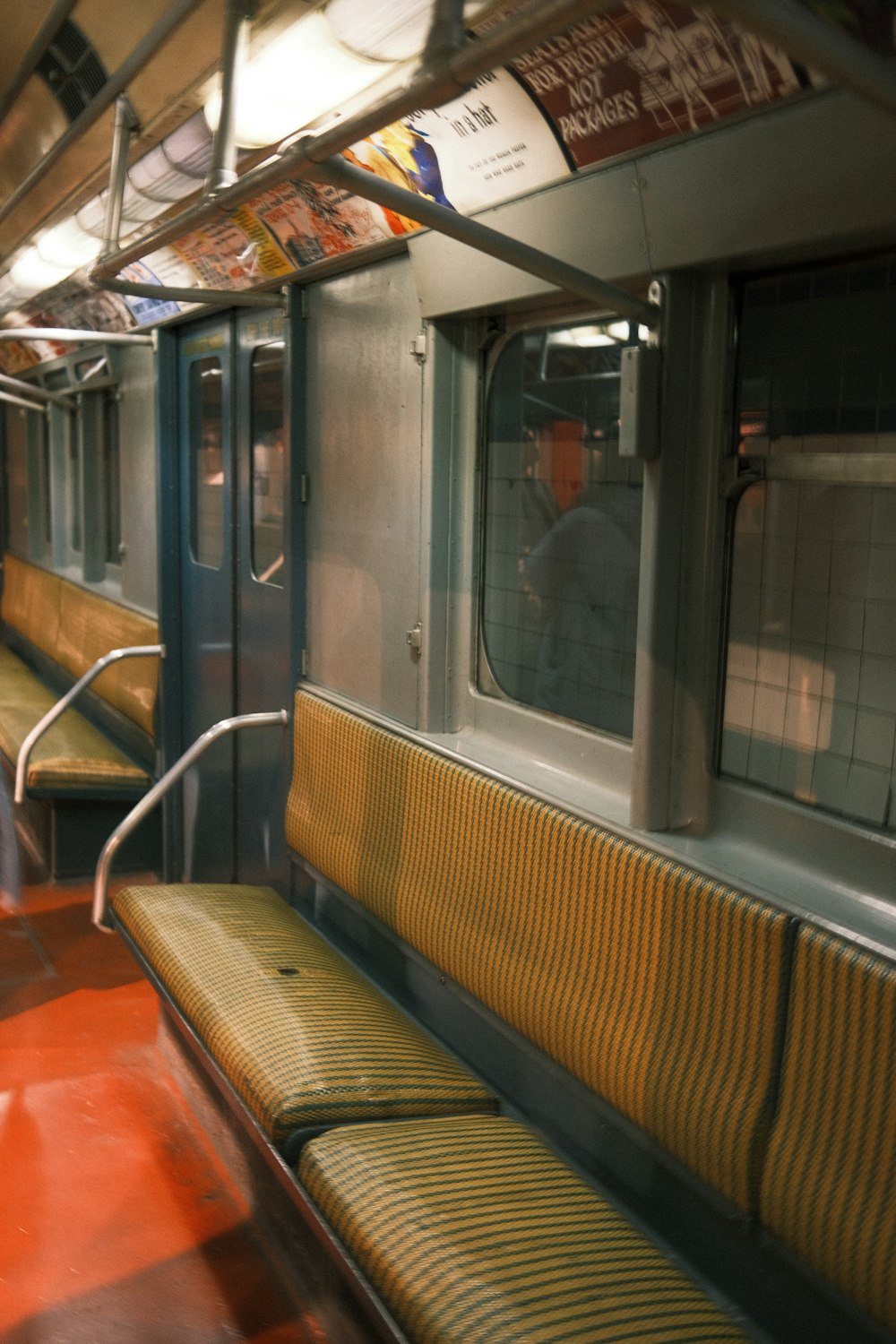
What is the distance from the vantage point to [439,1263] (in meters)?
2.15

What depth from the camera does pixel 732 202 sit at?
2.21 meters

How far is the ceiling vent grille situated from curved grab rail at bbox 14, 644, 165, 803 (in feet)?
9.08

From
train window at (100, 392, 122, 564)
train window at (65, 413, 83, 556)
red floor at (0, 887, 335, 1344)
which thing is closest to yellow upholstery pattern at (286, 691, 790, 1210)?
red floor at (0, 887, 335, 1344)

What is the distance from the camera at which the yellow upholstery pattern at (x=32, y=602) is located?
8078 millimetres

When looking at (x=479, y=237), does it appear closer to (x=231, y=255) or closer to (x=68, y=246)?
(x=231, y=255)

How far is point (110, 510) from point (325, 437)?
3.84 meters

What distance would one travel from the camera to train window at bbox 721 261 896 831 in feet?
7.18

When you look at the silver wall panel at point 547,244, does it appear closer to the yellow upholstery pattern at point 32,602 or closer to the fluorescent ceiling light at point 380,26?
the fluorescent ceiling light at point 380,26

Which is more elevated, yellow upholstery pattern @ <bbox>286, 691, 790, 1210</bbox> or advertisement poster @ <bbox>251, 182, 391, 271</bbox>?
advertisement poster @ <bbox>251, 182, 391, 271</bbox>

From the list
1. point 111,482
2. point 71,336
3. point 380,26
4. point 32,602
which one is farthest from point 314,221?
point 32,602

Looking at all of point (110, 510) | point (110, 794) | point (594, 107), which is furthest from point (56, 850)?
point (594, 107)

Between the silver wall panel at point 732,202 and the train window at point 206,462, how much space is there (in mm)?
2632

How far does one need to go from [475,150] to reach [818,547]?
121 cm

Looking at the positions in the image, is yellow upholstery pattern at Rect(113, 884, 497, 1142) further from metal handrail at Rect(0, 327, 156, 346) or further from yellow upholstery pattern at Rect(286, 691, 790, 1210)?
metal handrail at Rect(0, 327, 156, 346)
